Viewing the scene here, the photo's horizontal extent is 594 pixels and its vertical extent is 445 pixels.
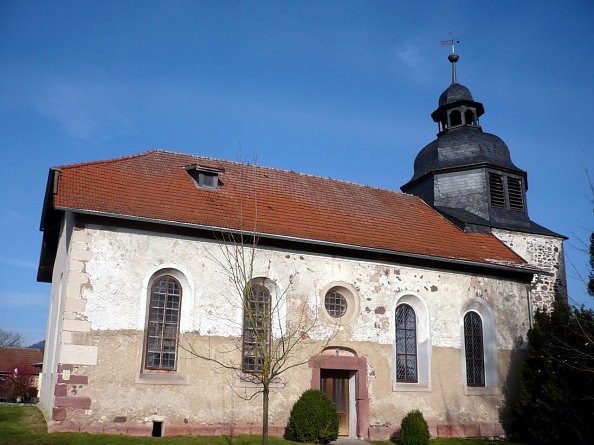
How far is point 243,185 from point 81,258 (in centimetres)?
557

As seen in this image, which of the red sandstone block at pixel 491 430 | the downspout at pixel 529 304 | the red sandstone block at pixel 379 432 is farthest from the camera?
the downspout at pixel 529 304

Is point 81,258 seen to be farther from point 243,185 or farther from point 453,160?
point 453,160

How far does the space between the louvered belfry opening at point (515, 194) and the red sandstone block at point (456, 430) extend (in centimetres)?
866

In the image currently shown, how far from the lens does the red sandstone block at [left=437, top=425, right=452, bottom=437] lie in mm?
15352

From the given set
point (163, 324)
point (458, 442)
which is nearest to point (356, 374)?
point (458, 442)

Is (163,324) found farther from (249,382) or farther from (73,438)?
(73,438)

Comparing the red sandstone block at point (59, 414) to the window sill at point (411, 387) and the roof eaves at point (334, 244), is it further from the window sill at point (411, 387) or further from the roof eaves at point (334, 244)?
the window sill at point (411, 387)

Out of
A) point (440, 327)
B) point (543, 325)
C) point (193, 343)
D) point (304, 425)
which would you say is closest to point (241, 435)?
point (304, 425)

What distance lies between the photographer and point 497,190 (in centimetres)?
2073

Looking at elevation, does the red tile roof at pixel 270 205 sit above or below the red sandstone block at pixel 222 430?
above

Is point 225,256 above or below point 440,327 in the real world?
above

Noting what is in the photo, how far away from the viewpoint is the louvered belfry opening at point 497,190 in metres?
20.6

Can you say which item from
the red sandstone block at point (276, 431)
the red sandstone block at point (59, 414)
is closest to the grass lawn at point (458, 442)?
the red sandstone block at point (276, 431)

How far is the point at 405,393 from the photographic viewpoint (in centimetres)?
1521
